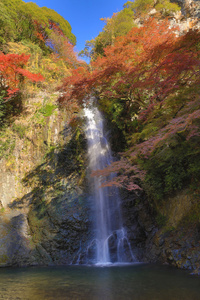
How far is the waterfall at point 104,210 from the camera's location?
8.48 m

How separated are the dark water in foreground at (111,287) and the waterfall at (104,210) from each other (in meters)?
2.74

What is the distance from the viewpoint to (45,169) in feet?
36.8

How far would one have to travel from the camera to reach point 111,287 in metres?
4.58

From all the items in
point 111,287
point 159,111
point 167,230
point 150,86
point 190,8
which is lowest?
point 111,287

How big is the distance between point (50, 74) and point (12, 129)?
28.0 ft

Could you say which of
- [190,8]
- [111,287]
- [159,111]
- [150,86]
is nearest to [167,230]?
[111,287]

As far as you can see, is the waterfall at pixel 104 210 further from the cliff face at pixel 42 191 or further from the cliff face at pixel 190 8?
the cliff face at pixel 190 8

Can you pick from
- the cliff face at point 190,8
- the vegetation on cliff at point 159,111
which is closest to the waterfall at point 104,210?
the vegetation on cliff at point 159,111

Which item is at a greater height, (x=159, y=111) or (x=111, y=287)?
(x=159, y=111)

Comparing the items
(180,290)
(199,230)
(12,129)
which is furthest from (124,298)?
(12,129)

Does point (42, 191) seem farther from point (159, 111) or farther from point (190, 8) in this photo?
point (190, 8)

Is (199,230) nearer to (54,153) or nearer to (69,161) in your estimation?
(69,161)

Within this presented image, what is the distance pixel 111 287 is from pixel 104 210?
546cm

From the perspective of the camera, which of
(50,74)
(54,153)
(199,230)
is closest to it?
(199,230)
